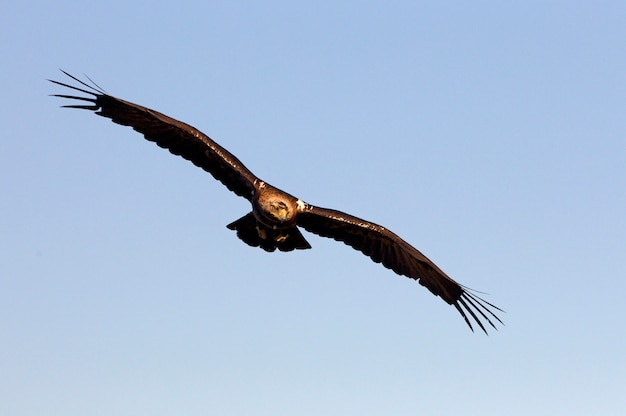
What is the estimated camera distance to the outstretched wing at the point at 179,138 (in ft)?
65.6

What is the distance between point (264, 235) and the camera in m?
21.0

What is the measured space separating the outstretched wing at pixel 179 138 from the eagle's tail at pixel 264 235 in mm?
472

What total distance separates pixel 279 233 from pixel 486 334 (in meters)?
4.17

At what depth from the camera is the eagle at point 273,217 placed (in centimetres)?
2022

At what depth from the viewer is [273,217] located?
20375 millimetres

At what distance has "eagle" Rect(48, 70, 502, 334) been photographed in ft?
66.3

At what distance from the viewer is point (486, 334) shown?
21.6 metres

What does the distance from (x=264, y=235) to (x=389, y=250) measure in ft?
8.11

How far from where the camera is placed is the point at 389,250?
22000 mm

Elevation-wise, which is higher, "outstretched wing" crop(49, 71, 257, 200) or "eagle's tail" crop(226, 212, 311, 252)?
"outstretched wing" crop(49, 71, 257, 200)

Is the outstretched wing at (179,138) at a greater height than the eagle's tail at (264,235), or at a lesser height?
greater

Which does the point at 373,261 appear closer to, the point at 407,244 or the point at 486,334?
the point at 407,244

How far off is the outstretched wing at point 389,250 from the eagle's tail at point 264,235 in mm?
401

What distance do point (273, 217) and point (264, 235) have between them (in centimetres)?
71
